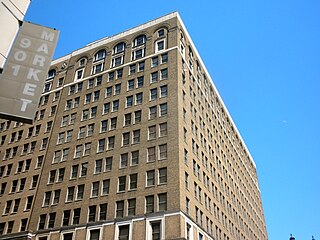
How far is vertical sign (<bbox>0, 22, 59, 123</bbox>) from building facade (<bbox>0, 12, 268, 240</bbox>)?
24343mm

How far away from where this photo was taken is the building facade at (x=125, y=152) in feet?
126

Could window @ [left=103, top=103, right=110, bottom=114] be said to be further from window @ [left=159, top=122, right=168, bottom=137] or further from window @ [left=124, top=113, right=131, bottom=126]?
window @ [left=159, top=122, right=168, bottom=137]

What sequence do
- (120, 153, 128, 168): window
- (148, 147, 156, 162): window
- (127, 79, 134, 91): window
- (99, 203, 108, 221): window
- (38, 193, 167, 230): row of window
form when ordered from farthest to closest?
1. (127, 79, 134, 91): window
2. (120, 153, 128, 168): window
3. (148, 147, 156, 162): window
4. (99, 203, 108, 221): window
5. (38, 193, 167, 230): row of window

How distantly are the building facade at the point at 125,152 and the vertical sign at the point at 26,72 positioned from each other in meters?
24.3

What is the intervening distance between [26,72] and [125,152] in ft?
97.8

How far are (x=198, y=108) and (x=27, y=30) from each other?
40.7 m

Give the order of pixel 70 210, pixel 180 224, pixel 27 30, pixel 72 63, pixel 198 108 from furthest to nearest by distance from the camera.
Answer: pixel 72 63, pixel 198 108, pixel 70 210, pixel 180 224, pixel 27 30

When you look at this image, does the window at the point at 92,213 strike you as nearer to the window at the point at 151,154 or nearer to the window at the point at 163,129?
the window at the point at 151,154

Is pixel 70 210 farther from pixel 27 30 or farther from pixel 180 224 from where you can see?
pixel 27 30

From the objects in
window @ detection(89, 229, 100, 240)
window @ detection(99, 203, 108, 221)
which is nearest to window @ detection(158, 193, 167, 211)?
window @ detection(99, 203, 108, 221)

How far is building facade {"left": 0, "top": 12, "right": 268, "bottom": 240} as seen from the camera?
3834 centimetres

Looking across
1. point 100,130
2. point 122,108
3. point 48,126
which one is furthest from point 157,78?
point 48,126

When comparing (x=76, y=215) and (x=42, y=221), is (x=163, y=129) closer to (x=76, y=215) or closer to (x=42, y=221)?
(x=76, y=215)

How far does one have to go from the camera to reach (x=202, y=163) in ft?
159
